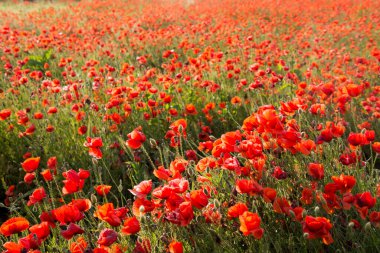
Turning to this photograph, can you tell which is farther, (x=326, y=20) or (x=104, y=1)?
(x=104, y=1)

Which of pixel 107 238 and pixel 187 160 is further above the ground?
pixel 107 238

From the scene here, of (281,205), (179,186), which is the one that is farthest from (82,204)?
(281,205)

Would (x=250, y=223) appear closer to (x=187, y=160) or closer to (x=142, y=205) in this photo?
(x=142, y=205)

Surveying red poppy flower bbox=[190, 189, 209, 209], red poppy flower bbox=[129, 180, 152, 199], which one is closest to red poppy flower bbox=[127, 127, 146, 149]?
red poppy flower bbox=[129, 180, 152, 199]

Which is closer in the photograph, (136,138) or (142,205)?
(142,205)

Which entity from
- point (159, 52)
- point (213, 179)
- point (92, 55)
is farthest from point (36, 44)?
point (213, 179)

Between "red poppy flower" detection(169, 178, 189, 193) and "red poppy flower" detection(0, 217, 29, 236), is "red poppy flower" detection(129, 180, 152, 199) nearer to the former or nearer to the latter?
"red poppy flower" detection(169, 178, 189, 193)

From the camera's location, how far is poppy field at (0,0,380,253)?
1571 mm

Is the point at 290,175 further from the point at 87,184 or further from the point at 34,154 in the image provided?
the point at 34,154

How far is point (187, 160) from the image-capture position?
8.94ft

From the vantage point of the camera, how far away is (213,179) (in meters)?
2.11

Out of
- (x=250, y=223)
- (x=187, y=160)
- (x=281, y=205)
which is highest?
(x=250, y=223)

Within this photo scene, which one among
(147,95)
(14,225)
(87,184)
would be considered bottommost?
(87,184)

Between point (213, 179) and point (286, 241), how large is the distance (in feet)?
1.69
